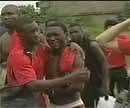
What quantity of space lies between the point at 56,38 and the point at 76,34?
109 cm

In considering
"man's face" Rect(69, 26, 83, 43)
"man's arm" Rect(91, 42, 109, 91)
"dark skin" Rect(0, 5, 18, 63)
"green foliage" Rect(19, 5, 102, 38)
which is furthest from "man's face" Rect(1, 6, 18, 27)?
"green foliage" Rect(19, 5, 102, 38)

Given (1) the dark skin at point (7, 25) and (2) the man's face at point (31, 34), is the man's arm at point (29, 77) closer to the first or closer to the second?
(2) the man's face at point (31, 34)

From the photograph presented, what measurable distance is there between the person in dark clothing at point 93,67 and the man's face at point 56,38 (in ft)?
3.09

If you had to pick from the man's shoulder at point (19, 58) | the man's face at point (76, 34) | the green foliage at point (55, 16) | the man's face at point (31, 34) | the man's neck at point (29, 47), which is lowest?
the green foliage at point (55, 16)

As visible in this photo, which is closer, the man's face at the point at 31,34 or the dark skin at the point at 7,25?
the man's face at the point at 31,34

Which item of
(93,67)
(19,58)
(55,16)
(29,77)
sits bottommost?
(55,16)

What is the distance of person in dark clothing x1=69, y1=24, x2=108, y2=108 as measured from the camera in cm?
511

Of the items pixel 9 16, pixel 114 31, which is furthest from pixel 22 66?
pixel 9 16

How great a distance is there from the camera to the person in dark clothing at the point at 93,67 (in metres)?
5.11

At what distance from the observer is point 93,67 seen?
5199 mm

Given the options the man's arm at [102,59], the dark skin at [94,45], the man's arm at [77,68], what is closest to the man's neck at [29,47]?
the man's arm at [77,68]

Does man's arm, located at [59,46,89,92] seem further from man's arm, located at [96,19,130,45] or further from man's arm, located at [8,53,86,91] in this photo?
man's arm, located at [96,19,130,45]

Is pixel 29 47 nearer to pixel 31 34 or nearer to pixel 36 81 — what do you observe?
pixel 31 34

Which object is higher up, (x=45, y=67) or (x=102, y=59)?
(x=45, y=67)
